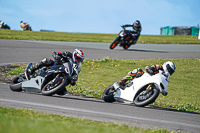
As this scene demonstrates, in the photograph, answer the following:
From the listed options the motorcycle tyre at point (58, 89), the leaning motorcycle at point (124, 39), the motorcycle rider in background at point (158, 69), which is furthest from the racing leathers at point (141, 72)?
the leaning motorcycle at point (124, 39)

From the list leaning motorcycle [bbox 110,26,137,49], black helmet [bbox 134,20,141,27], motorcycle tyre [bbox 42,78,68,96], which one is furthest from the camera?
A: black helmet [bbox 134,20,141,27]

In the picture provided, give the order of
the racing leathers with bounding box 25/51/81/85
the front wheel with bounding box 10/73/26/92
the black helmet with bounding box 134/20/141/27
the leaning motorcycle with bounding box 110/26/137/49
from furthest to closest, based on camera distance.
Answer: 1. the black helmet with bounding box 134/20/141/27
2. the leaning motorcycle with bounding box 110/26/137/49
3. the front wheel with bounding box 10/73/26/92
4. the racing leathers with bounding box 25/51/81/85

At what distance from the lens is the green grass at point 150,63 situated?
11.2m

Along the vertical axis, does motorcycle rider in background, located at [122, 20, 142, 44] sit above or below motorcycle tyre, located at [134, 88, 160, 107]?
above

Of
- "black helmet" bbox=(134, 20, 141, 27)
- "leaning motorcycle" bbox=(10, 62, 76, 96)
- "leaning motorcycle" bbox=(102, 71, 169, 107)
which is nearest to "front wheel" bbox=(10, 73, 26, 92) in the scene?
"leaning motorcycle" bbox=(10, 62, 76, 96)

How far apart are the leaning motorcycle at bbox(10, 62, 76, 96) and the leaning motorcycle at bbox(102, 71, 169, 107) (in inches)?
49.1

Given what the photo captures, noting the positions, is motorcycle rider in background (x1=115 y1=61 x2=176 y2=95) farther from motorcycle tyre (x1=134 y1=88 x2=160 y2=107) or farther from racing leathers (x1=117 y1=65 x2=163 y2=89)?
motorcycle tyre (x1=134 y1=88 x2=160 y2=107)

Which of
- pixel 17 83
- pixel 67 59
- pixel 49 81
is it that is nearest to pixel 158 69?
pixel 67 59

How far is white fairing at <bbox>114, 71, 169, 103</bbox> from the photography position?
28.4ft

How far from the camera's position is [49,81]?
9.33 metres

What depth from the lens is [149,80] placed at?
8.77 meters

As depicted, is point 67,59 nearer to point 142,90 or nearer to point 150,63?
point 142,90

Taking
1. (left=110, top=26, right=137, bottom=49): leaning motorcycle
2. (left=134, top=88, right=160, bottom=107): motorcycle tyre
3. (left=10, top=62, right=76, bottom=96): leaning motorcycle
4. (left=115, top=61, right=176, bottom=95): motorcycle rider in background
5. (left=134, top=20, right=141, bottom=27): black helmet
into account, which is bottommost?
(left=134, top=88, right=160, bottom=107): motorcycle tyre

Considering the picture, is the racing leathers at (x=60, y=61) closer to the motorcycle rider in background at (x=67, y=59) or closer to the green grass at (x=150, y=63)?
the motorcycle rider in background at (x=67, y=59)
